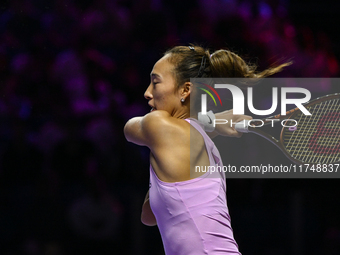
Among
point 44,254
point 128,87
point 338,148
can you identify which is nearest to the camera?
point 338,148

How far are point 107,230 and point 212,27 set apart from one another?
5.21ft

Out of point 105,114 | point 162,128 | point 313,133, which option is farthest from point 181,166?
point 105,114

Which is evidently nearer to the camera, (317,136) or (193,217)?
(193,217)

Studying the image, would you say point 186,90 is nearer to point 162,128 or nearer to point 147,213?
A: point 162,128

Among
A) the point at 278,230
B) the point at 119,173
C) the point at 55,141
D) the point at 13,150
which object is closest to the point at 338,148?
the point at 278,230

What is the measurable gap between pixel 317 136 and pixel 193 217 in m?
0.79

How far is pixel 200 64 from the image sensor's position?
1.01 m

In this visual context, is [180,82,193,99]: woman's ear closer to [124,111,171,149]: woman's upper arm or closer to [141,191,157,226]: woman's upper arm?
[124,111,171,149]: woman's upper arm

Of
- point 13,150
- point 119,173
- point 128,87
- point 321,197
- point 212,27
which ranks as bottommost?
point 321,197

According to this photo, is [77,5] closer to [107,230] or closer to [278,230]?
[107,230]

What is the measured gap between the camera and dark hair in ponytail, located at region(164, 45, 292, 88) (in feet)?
3.24

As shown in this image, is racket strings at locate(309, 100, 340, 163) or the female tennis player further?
racket strings at locate(309, 100, 340, 163)

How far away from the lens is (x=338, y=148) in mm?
1444

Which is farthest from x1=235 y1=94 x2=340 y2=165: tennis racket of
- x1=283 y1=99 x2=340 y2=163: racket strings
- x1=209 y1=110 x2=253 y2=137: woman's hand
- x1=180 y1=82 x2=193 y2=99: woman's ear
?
x1=180 y1=82 x2=193 y2=99: woman's ear
